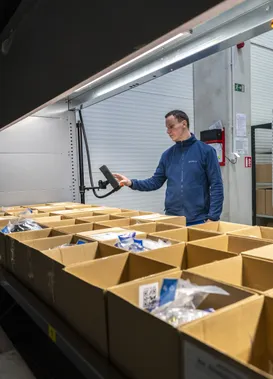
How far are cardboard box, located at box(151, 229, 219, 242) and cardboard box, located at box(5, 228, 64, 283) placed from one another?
55 cm

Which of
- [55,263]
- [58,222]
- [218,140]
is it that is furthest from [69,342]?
[218,140]

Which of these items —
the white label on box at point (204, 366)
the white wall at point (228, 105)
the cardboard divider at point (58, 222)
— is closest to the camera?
the white label on box at point (204, 366)

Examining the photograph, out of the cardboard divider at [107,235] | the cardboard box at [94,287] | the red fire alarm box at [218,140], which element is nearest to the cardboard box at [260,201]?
the red fire alarm box at [218,140]

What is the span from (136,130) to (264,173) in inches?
79.8

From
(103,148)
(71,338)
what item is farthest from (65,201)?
(71,338)

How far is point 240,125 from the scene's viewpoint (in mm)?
4699

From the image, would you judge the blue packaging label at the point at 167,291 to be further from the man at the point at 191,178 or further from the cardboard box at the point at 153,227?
the man at the point at 191,178

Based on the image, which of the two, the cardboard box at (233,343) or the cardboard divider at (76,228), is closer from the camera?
the cardboard box at (233,343)

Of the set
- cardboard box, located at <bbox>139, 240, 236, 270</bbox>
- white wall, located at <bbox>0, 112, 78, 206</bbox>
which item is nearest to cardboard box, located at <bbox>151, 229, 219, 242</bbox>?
cardboard box, located at <bbox>139, 240, 236, 270</bbox>

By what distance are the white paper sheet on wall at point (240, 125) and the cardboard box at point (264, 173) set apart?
1.99 feet

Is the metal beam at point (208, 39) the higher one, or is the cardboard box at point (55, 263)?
the metal beam at point (208, 39)

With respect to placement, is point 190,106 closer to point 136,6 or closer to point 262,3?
point 262,3

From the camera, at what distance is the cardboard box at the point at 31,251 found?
54.9 inches

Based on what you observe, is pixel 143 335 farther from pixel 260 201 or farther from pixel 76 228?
pixel 260 201
